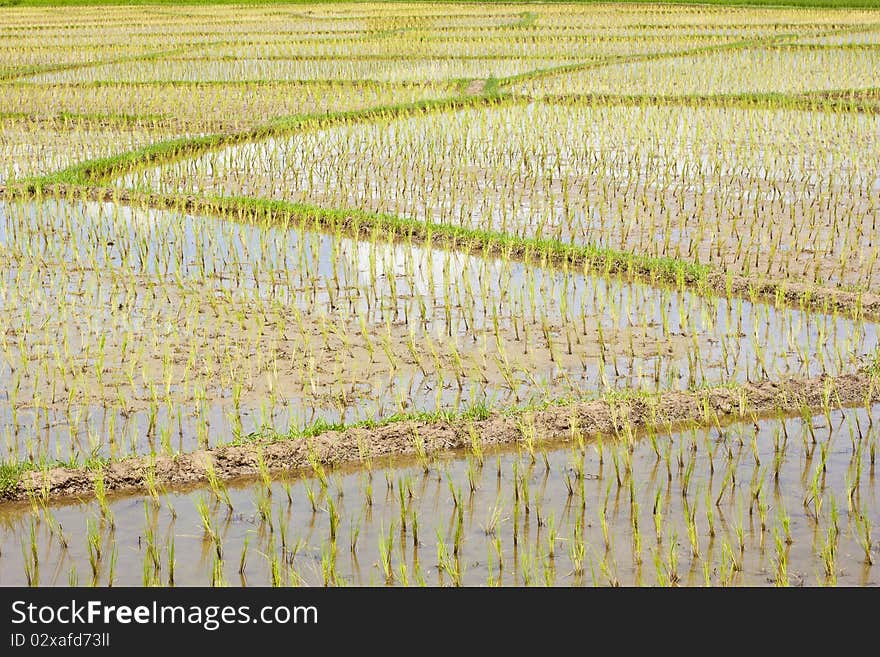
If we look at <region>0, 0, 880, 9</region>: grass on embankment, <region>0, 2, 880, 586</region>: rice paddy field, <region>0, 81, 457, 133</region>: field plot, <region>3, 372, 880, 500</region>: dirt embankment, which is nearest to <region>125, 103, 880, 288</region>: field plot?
<region>0, 2, 880, 586</region>: rice paddy field

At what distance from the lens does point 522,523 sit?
3596 mm

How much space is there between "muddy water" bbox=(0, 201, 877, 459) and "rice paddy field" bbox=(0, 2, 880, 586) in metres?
0.02

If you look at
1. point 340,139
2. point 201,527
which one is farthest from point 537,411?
point 340,139

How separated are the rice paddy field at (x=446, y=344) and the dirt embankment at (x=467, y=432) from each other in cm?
1

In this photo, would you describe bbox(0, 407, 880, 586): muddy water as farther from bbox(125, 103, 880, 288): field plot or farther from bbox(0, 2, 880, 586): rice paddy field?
bbox(125, 103, 880, 288): field plot

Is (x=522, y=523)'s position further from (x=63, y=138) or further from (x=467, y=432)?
(x=63, y=138)

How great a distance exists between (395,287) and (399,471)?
2228mm

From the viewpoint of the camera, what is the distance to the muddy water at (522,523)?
3279 mm

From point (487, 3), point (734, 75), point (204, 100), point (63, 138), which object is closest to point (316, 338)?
point (63, 138)

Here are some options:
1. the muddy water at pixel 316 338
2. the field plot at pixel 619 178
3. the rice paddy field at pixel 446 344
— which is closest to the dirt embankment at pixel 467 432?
the rice paddy field at pixel 446 344

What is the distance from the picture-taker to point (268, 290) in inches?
243

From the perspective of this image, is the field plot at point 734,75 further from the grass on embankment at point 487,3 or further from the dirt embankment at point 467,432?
the dirt embankment at point 467,432

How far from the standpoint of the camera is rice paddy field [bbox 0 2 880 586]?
3500mm

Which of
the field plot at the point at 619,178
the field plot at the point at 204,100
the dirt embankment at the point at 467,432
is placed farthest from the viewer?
the field plot at the point at 204,100
